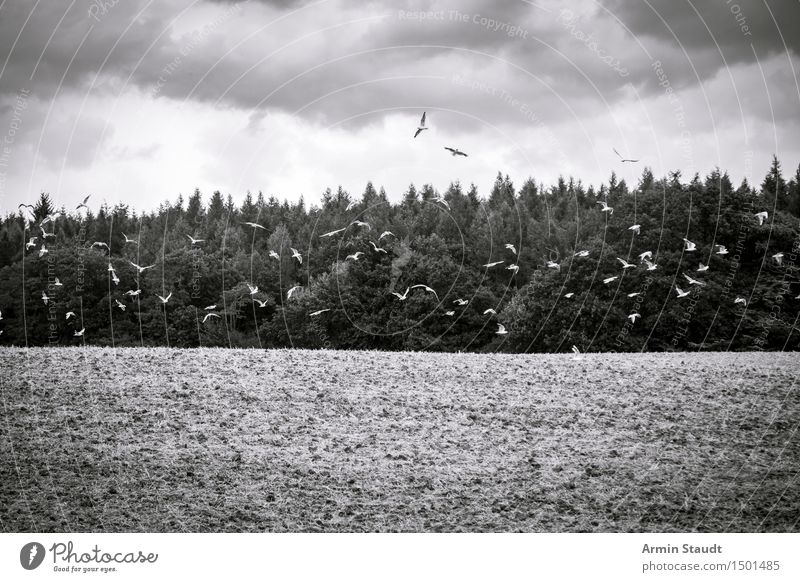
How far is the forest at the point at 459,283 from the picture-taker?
44.2m

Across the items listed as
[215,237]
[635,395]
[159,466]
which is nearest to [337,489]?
[159,466]

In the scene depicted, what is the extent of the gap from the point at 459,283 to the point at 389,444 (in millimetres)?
41370

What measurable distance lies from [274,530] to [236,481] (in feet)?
6.92

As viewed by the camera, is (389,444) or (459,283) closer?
(389,444)

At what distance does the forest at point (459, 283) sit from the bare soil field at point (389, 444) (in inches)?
615

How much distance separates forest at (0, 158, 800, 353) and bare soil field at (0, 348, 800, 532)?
15628 mm

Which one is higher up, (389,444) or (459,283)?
(459,283)

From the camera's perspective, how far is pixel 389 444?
16766 millimetres

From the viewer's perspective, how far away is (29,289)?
6469cm

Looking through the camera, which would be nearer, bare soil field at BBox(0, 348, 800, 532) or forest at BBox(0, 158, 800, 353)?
bare soil field at BBox(0, 348, 800, 532)

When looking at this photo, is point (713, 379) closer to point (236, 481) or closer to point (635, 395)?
point (635, 395)

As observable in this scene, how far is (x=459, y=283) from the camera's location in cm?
5756

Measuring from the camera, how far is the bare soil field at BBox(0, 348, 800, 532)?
13.3 metres

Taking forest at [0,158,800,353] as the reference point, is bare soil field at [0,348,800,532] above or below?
below
